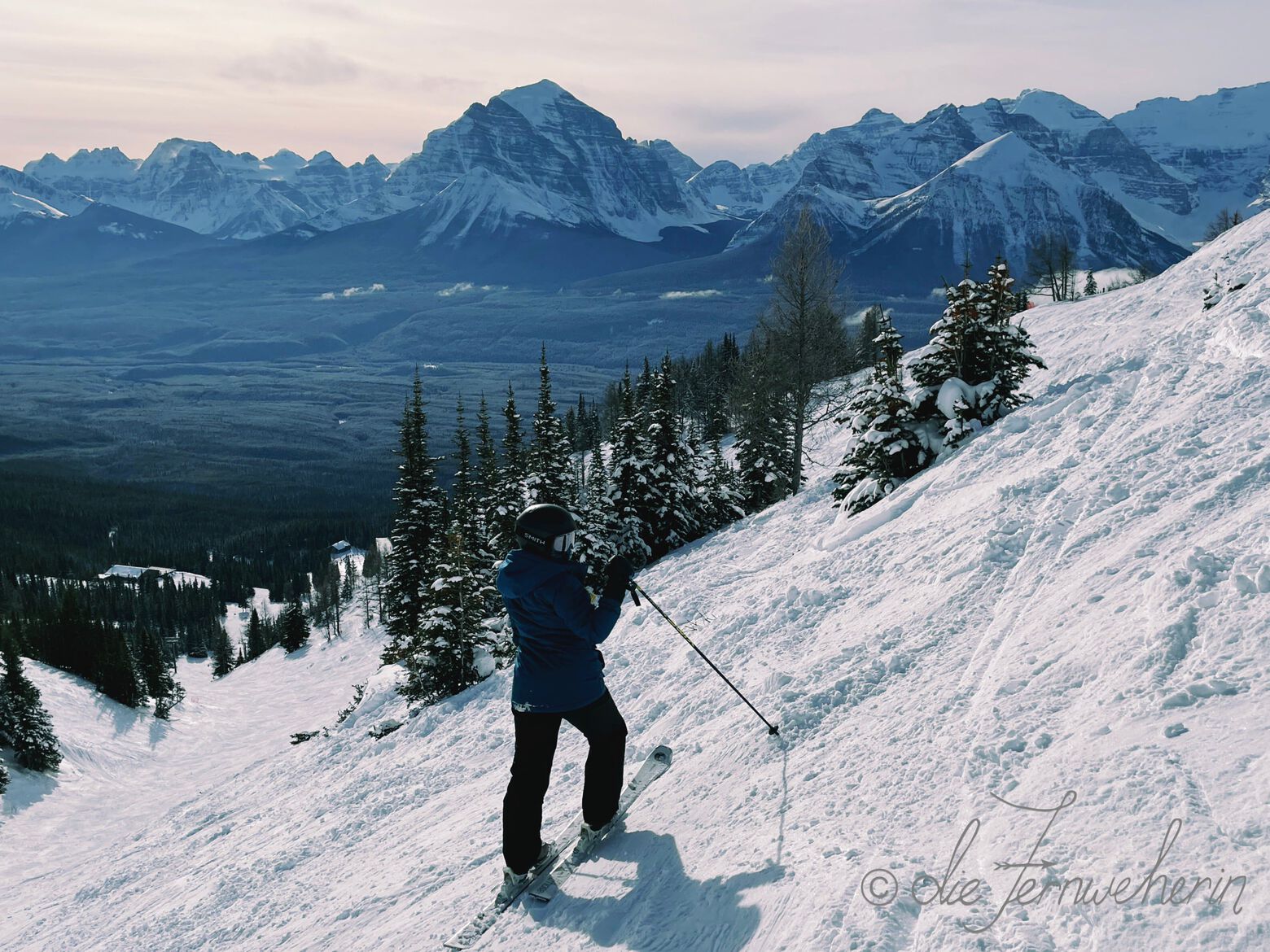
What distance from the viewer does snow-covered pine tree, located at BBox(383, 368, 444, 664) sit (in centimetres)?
3559

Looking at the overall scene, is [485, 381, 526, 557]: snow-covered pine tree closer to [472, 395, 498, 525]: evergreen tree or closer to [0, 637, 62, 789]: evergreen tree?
[472, 395, 498, 525]: evergreen tree

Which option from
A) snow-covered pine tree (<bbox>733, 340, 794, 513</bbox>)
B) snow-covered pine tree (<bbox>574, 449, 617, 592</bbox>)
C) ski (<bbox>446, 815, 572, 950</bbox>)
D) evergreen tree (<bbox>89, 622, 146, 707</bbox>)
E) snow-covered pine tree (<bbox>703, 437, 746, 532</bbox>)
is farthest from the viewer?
evergreen tree (<bbox>89, 622, 146, 707</bbox>)

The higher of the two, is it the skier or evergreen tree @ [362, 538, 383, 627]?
the skier

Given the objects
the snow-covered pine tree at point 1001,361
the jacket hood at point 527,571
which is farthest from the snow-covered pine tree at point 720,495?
the jacket hood at point 527,571

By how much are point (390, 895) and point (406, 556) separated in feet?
98.9

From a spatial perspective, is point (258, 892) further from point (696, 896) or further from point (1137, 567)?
point (1137, 567)

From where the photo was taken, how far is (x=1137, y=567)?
6.32 meters

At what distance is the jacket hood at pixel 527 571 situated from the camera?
17.9ft

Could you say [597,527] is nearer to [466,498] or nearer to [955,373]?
[466,498]

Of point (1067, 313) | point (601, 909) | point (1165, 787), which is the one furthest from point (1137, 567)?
point (1067, 313)

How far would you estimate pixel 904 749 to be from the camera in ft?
18.5

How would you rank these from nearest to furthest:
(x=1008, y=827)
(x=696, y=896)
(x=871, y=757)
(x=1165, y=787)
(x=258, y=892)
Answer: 1. (x=1165, y=787)
2. (x=1008, y=827)
3. (x=696, y=896)
4. (x=871, y=757)
5. (x=258, y=892)

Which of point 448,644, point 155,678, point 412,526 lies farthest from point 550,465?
point 155,678

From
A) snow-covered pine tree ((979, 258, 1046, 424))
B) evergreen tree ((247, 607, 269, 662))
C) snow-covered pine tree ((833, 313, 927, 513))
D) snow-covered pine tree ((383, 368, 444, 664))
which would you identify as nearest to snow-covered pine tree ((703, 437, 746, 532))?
snow-covered pine tree ((383, 368, 444, 664))
